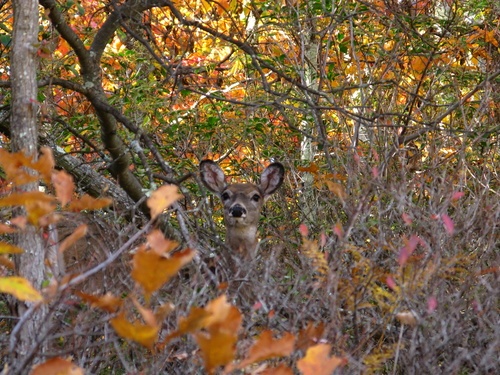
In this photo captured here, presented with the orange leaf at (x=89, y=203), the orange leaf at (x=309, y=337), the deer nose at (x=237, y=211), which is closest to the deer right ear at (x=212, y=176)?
the deer nose at (x=237, y=211)

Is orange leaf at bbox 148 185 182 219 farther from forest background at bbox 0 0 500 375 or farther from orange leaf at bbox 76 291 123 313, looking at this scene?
orange leaf at bbox 76 291 123 313

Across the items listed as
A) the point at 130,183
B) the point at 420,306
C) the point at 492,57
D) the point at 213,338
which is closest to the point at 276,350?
the point at 213,338

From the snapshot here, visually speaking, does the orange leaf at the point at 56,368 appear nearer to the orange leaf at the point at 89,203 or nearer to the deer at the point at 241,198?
the orange leaf at the point at 89,203

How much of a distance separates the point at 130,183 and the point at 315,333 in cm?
424

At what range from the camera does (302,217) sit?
7.73m

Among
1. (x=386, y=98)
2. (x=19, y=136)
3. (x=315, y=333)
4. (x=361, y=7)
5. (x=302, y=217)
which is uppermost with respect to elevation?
(x=361, y=7)

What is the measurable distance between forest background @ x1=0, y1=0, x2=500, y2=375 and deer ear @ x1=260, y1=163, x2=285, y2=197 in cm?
29

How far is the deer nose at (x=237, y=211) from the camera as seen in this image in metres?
7.59

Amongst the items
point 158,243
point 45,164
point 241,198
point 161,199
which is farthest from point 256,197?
point 158,243

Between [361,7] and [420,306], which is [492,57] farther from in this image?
[420,306]

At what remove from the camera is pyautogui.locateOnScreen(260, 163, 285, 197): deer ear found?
802 cm

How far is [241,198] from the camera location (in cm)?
798

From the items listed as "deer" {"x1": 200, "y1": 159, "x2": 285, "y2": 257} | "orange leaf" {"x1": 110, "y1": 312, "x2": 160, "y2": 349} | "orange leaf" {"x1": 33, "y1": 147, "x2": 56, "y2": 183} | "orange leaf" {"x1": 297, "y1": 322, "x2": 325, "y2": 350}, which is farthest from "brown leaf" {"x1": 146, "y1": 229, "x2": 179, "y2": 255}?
"deer" {"x1": 200, "y1": 159, "x2": 285, "y2": 257}

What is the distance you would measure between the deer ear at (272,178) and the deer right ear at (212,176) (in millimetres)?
372
